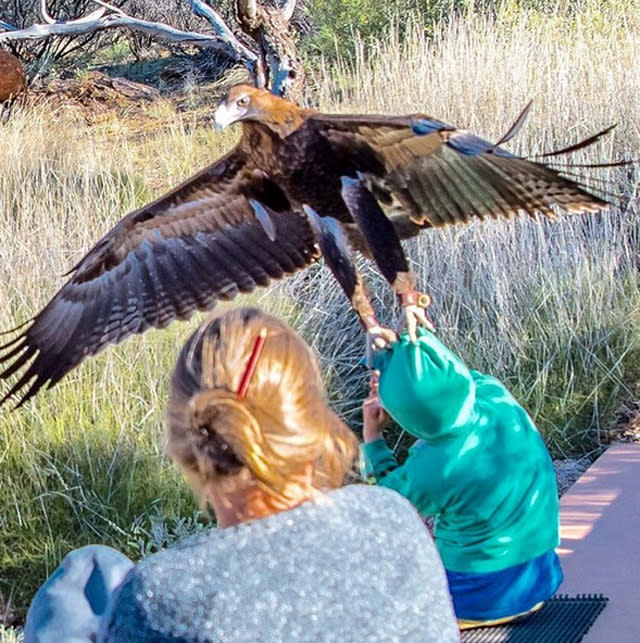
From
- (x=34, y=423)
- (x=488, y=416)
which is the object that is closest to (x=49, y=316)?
(x=34, y=423)

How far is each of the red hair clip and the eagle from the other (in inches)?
34.3

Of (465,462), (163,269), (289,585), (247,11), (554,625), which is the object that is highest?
(247,11)

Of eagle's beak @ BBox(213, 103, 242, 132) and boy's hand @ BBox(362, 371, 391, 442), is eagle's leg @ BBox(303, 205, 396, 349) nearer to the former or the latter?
boy's hand @ BBox(362, 371, 391, 442)

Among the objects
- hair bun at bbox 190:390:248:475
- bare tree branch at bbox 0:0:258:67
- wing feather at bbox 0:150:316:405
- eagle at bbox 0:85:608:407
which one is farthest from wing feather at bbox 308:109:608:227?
bare tree branch at bbox 0:0:258:67

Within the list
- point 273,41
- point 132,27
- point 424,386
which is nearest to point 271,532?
point 424,386

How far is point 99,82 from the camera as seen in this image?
1469 centimetres

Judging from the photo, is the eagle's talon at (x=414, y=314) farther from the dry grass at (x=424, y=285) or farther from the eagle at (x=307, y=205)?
the dry grass at (x=424, y=285)

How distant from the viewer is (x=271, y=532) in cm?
157

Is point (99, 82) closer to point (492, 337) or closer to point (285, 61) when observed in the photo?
point (285, 61)

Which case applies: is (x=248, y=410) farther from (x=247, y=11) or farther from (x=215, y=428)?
(x=247, y=11)

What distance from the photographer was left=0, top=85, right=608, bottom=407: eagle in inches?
110

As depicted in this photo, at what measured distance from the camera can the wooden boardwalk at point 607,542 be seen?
320cm

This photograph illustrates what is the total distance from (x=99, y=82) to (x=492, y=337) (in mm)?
10453

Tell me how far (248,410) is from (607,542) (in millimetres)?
2377
